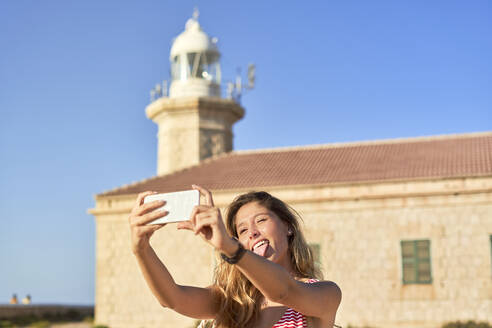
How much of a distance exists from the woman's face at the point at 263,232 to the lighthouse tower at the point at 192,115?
23.0 meters

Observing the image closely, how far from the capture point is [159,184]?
22734 millimetres

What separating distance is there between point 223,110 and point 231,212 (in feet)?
77.8

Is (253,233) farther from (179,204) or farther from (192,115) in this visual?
(192,115)

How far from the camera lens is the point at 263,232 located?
2.84m

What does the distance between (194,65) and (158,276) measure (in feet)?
83.8

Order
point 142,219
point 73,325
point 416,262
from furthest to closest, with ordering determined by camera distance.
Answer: point 73,325
point 416,262
point 142,219

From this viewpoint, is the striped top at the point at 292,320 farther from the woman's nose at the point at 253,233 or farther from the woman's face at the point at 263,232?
the woman's nose at the point at 253,233

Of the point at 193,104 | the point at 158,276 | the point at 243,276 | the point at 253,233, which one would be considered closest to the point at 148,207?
the point at 158,276

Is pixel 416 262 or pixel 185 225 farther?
pixel 416 262

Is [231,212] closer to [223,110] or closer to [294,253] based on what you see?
[294,253]

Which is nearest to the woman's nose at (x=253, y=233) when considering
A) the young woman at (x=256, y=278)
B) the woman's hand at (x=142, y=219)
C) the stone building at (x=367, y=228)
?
the young woman at (x=256, y=278)

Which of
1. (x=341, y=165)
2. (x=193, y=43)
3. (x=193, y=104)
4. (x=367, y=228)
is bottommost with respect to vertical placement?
(x=367, y=228)

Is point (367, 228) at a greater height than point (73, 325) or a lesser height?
greater

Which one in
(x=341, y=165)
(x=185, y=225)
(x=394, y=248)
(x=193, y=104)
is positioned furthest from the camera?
(x=193, y=104)
